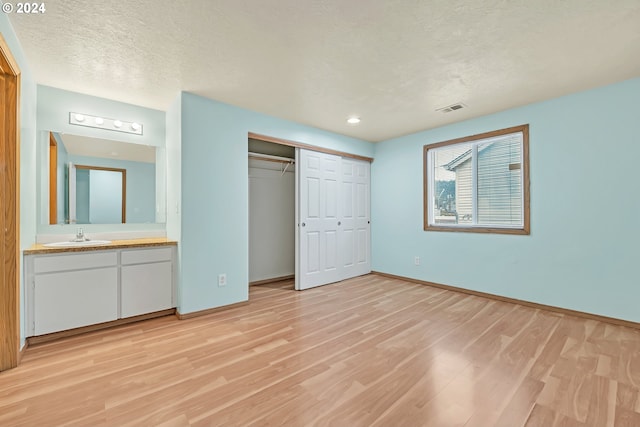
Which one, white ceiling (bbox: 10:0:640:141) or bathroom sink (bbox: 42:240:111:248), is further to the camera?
bathroom sink (bbox: 42:240:111:248)

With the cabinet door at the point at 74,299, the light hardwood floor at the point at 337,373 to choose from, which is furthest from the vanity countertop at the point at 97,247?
the light hardwood floor at the point at 337,373

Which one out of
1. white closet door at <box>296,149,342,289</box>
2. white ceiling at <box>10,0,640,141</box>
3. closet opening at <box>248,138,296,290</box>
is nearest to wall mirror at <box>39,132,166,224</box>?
white ceiling at <box>10,0,640,141</box>

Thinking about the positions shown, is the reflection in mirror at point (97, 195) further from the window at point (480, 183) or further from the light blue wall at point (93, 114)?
the window at point (480, 183)

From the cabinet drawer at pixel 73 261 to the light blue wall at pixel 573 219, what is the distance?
4.16 metres

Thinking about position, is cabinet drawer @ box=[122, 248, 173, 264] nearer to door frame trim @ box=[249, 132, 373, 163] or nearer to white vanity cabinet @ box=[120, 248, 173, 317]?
white vanity cabinet @ box=[120, 248, 173, 317]

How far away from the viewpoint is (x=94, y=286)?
261 centimetres

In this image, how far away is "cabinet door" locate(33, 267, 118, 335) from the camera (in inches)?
93.8

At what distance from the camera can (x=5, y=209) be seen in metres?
1.95

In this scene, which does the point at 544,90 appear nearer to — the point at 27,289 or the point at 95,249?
the point at 95,249

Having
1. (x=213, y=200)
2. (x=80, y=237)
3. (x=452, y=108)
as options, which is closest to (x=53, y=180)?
(x=80, y=237)

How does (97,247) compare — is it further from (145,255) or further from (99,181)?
(99,181)

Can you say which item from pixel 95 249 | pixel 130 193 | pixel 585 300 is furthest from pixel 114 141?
pixel 585 300

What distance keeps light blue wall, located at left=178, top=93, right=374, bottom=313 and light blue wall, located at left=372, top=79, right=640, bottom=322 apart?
2.93 meters

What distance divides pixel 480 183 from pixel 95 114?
4.83m
